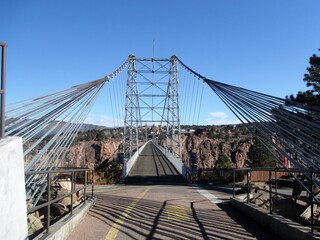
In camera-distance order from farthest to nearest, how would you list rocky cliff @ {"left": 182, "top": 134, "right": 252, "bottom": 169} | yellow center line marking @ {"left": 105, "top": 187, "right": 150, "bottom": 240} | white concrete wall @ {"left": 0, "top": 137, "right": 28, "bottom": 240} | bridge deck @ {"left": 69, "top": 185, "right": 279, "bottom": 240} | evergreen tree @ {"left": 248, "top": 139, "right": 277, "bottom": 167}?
rocky cliff @ {"left": 182, "top": 134, "right": 252, "bottom": 169}
evergreen tree @ {"left": 248, "top": 139, "right": 277, "bottom": 167}
bridge deck @ {"left": 69, "top": 185, "right": 279, "bottom": 240}
yellow center line marking @ {"left": 105, "top": 187, "right": 150, "bottom": 240}
white concrete wall @ {"left": 0, "top": 137, "right": 28, "bottom": 240}

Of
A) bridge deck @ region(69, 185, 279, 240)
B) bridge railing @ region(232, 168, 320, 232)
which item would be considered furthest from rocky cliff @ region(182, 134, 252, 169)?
bridge deck @ region(69, 185, 279, 240)

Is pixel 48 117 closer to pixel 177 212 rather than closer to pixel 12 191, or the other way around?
pixel 177 212

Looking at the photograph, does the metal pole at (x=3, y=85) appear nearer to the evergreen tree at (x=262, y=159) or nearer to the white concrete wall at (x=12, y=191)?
the white concrete wall at (x=12, y=191)

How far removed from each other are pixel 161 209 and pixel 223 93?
3.40 meters

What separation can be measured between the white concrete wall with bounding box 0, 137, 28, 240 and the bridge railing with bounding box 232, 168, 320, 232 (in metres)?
3.73

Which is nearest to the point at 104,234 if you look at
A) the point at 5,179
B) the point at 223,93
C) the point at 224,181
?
the point at 5,179

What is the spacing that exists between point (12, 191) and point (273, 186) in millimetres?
13998

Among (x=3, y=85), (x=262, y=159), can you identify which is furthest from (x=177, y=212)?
(x=262, y=159)

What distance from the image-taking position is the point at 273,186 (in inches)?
641

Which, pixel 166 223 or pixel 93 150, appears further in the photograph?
pixel 93 150

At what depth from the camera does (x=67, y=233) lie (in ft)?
20.7

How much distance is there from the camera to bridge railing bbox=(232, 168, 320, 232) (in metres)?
6.54

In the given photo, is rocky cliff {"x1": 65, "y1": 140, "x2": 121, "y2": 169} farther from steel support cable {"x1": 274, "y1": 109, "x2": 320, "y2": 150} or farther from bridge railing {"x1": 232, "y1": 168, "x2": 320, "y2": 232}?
steel support cable {"x1": 274, "y1": 109, "x2": 320, "y2": 150}

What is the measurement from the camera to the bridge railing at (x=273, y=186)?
6.54 metres
